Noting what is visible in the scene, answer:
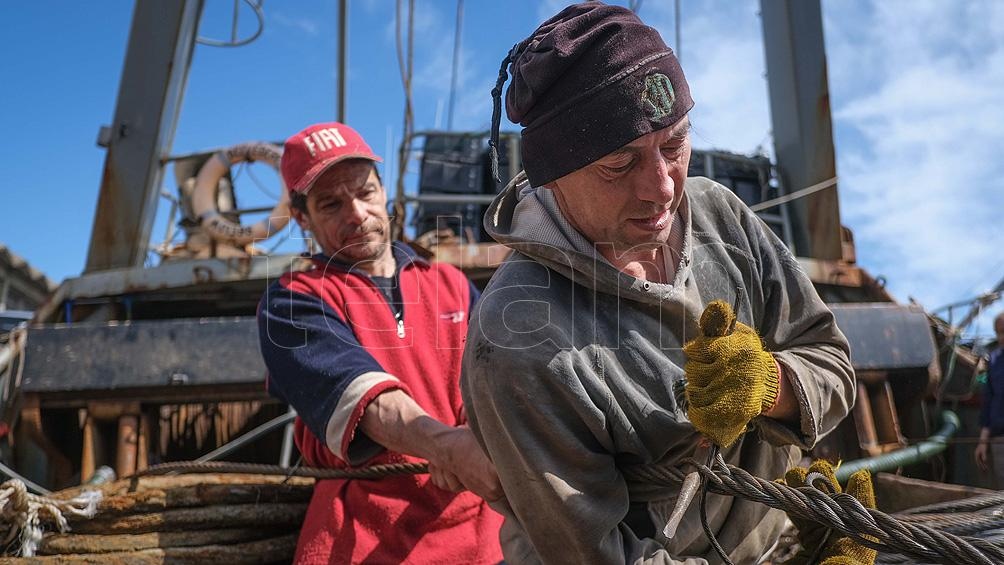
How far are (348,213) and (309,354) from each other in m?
0.47

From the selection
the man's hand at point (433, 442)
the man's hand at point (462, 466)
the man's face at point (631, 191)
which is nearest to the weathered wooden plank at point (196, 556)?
the man's hand at point (433, 442)

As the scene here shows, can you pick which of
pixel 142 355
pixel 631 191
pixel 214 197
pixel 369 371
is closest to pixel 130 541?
pixel 369 371

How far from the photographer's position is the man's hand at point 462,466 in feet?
5.58

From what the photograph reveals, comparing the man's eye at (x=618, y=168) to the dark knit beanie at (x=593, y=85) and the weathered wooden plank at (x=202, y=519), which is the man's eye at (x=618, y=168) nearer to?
the dark knit beanie at (x=593, y=85)

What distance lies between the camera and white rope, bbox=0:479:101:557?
227 centimetres

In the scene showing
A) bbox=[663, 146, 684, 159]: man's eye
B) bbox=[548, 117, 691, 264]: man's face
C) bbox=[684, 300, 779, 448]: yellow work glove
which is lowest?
bbox=[684, 300, 779, 448]: yellow work glove

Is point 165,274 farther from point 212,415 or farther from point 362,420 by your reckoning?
point 362,420

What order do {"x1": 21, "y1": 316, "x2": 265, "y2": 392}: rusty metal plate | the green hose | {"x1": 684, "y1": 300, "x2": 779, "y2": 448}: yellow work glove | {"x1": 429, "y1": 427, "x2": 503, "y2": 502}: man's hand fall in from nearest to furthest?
1. {"x1": 684, "y1": 300, "x2": 779, "y2": 448}: yellow work glove
2. {"x1": 429, "y1": 427, "x2": 503, "y2": 502}: man's hand
3. the green hose
4. {"x1": 21, "y1": 316, "x2": 265, "y2": 392}: rusty metal plate

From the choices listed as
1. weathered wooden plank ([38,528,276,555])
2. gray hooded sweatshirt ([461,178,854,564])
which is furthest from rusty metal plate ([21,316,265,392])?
gray hooded sweatshirt ([461,178,854,564])

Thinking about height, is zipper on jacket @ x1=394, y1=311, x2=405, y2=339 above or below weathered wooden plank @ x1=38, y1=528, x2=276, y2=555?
above

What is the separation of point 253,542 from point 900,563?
5.47 ft

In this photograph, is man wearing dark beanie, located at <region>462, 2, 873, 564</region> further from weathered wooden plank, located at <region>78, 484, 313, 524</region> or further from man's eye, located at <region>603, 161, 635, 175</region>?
weathered wooden plank, located at <region>78, 484, 313, 524</region>

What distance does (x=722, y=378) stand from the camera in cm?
124

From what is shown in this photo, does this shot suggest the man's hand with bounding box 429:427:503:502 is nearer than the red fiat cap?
Yes
